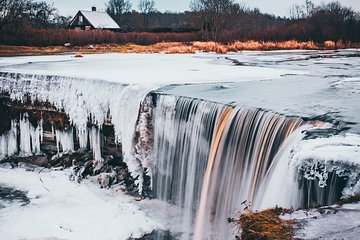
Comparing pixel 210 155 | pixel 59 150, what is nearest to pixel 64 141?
pixel 59 150

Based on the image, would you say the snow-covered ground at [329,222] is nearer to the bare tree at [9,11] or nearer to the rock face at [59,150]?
the rock face at [59,150]

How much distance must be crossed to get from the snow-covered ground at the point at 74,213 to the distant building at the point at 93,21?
42.2m

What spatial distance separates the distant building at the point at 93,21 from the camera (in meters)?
50.4

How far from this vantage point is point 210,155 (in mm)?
7500

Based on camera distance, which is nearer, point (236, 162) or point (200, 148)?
point (236, 162)

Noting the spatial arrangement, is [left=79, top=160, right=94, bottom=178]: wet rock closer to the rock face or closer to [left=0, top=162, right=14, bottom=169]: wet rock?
the rock face

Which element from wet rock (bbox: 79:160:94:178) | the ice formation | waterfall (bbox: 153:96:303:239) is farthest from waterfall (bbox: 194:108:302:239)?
wet rock (bbox: 79:160:94:178)

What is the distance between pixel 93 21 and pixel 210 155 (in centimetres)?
4611

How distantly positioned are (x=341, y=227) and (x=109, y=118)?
24.3 ft

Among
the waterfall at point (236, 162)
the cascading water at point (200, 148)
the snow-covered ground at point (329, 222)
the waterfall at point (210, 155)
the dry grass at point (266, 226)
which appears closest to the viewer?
the snow-covered ground at point (329, 222)

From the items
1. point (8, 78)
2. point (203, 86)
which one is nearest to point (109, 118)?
point (203, 86)

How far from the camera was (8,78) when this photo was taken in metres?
12.3

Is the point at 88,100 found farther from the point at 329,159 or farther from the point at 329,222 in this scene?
the point at 329,222

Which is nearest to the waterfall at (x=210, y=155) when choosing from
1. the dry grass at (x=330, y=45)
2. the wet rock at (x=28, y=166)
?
the wet rock at (x=28, y=166)
